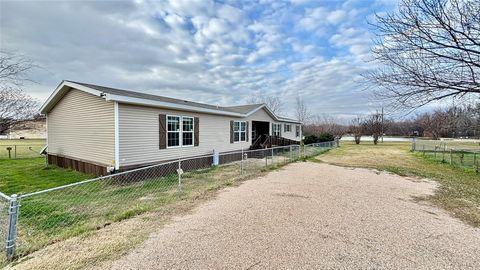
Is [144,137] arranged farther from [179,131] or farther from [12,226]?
[12,226]

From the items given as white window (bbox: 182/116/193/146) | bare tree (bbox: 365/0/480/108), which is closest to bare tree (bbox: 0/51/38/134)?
white window (bbox: 182/116/193/146)

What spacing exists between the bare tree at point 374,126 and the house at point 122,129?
29.0 metres

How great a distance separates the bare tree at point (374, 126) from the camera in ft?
111

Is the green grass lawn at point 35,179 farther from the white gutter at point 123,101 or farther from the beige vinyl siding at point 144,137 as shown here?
the white gutter at point 123,101

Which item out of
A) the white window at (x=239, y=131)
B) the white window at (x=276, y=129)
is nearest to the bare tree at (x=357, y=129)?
the white window at (x=276, y=129)

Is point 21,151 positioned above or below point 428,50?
below

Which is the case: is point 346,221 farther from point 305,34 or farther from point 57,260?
point 305,34

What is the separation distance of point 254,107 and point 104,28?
9.67 metres

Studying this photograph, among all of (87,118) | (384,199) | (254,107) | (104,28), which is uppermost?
(104,28)

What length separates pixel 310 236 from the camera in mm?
3518

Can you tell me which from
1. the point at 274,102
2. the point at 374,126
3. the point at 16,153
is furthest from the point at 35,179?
the point at 374,126

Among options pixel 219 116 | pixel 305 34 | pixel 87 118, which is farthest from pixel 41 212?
pixel 305 34

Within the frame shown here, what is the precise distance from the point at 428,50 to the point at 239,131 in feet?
34.7

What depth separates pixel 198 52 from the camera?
14859mm
